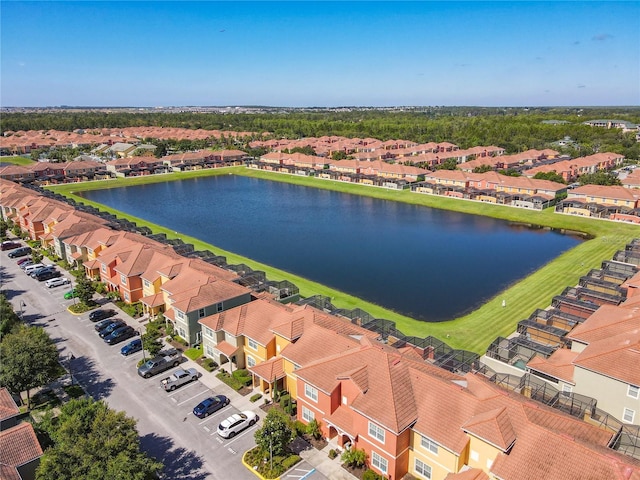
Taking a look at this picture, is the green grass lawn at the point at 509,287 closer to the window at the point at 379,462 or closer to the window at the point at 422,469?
the window at the point at 422,469

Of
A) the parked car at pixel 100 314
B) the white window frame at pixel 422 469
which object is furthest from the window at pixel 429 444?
the parked car at pixel 100 314

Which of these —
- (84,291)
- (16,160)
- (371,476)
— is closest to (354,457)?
(371,476)

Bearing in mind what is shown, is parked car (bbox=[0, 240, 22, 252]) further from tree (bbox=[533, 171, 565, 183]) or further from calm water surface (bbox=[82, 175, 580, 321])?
tree (bbox=[533, 171, 565, 183])

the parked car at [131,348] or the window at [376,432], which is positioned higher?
the window at [376,432]

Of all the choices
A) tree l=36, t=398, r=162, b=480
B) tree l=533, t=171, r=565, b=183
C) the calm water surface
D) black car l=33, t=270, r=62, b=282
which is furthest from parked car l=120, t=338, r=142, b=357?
tree l=533, t=171, r=565, b=183

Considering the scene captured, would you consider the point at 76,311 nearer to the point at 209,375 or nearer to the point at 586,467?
the point at 209,375

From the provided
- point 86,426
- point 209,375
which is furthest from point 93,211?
point 86,426
